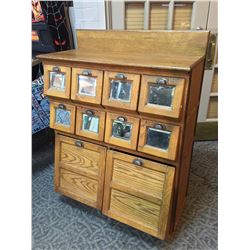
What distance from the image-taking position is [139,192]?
1.19m

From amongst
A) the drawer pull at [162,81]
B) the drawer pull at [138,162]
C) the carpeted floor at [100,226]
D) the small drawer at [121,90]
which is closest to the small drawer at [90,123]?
the small drawer at [121,90]

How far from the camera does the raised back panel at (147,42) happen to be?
113 cm

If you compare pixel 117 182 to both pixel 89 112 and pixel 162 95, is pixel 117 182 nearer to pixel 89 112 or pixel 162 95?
pixel 89 112

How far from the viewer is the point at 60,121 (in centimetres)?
134

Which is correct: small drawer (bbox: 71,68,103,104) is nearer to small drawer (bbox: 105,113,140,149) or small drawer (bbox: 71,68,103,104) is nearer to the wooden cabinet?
the wooden cabinet

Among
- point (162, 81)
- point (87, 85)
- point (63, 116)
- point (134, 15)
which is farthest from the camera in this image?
point (134, 15)

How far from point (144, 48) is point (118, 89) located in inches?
12.3

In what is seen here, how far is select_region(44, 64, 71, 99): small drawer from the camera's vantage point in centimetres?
122

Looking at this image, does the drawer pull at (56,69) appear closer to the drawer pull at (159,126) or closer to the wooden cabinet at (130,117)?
the wooden cabinet at (130,117)

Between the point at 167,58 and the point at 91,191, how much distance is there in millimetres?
846

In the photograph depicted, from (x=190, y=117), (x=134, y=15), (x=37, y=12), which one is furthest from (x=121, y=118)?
(x=37, y=12)

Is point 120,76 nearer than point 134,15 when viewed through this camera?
Yes

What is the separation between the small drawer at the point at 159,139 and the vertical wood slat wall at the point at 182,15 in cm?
114
